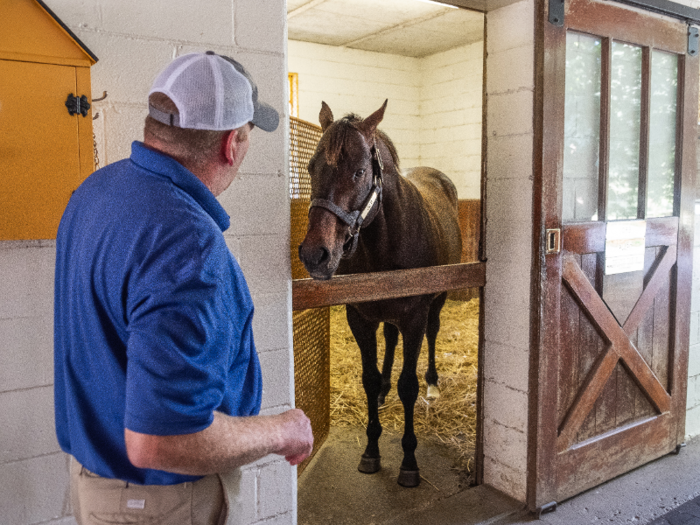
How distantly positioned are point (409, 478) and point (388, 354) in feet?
3.27

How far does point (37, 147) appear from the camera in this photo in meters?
1.30

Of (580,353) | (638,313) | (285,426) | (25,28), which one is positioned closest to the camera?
(285,426)

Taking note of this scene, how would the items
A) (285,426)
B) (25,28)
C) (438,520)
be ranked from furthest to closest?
(438,520)
(25,28)
(285,426)

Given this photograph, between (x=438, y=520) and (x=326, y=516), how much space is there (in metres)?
0.50

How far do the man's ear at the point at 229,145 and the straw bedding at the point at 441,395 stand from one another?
2437mm

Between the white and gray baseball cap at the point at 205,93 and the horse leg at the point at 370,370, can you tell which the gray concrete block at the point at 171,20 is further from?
the horse leg at the point at 370,370

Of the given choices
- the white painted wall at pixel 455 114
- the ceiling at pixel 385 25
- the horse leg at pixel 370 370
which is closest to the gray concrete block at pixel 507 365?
the horse leg at pixel 370 370

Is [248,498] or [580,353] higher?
[580,353]

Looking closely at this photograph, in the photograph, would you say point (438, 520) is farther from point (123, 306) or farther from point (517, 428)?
point (123, 306)

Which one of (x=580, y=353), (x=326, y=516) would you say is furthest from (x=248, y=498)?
(x=580, y=353)

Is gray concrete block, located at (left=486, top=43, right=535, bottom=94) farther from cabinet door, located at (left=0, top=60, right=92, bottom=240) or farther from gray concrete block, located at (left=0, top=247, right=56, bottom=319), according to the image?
gray concrete block, located at (left=0, top=247, right=56, bottom=319)

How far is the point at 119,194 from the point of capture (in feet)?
2.84

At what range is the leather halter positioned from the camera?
6.95 feet

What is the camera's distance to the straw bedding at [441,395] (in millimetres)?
3303
